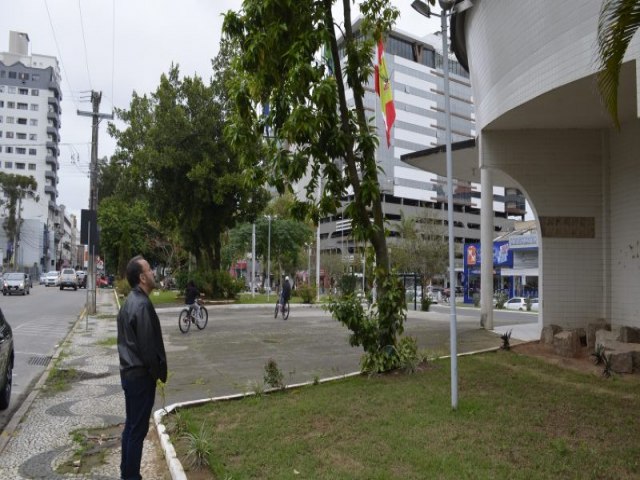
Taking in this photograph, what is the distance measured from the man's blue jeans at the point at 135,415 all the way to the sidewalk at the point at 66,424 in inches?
26.6

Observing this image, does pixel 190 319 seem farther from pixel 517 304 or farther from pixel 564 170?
pixel 517 304

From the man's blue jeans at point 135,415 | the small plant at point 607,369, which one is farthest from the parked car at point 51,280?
the man's blue jeans at point 135,415

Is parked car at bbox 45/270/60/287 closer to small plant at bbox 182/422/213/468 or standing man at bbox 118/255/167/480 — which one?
small plant at bbox 182/422/213/468

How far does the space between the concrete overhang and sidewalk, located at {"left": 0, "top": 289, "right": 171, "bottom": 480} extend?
937cm

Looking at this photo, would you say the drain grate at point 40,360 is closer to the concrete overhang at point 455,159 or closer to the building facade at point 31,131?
the concrete overhang at point 455,159

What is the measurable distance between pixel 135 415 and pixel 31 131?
10849 centimetres

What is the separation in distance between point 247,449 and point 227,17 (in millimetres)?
5917

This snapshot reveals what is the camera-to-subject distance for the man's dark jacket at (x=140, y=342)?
14.6ft

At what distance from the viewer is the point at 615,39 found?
168 inches

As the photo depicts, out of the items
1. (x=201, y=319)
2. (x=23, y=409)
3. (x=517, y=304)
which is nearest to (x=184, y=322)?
(x=201, y=319)

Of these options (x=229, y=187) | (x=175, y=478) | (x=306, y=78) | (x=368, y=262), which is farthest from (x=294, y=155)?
(x=229, y=187)

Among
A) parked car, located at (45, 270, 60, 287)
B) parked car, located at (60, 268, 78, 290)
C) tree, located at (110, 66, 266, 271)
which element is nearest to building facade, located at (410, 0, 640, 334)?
tree, located at (110, 66, 266, 271)

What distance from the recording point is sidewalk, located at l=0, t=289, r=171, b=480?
5391 millimetres

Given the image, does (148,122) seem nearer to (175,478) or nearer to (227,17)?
(227,17)
